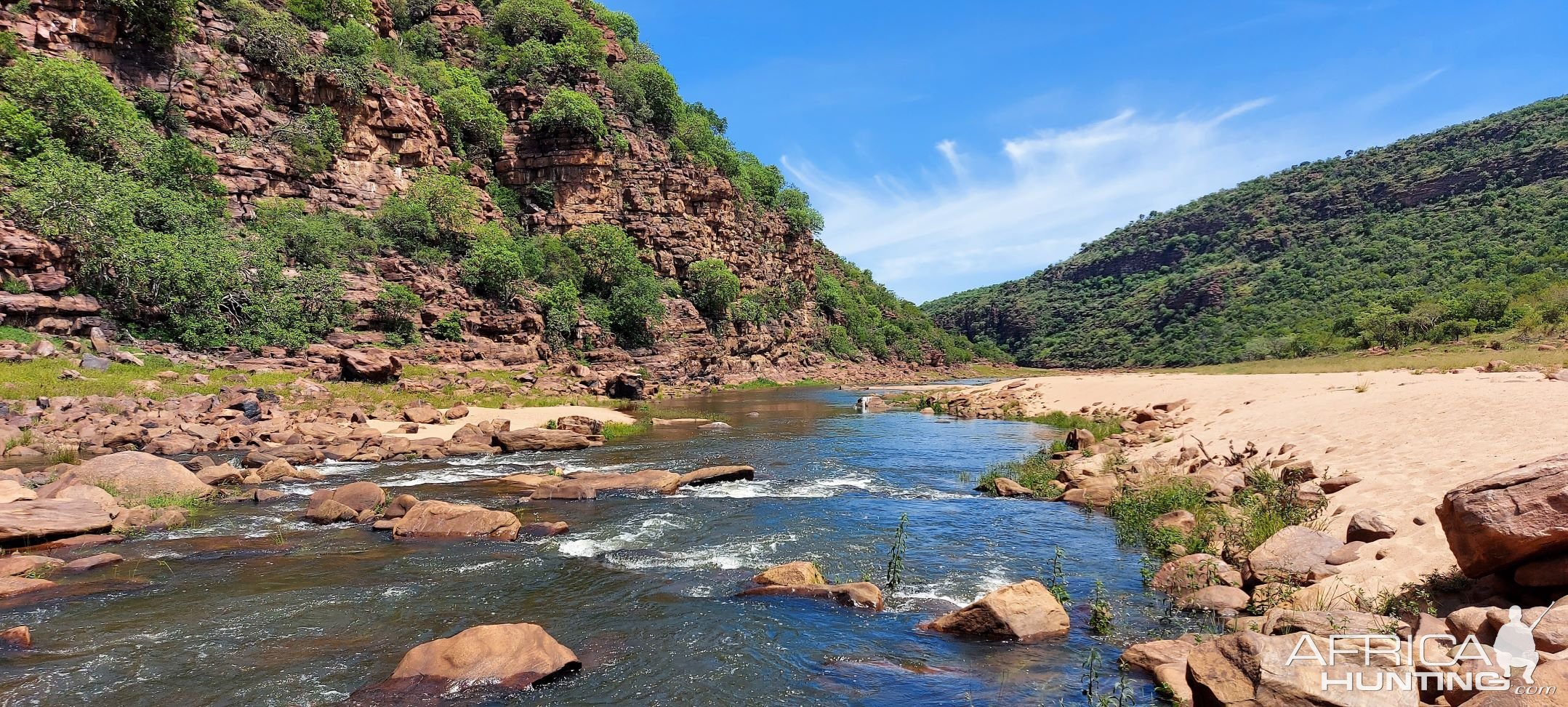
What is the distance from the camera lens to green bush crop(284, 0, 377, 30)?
2158 inches

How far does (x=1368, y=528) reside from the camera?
27.8 ft

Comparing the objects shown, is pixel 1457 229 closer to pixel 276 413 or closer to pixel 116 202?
pixel 276 413

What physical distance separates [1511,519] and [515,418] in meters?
30.0

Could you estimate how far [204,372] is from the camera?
29062 mm

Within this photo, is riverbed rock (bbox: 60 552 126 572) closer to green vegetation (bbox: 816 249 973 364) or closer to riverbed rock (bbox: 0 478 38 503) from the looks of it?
riverbed rock (bbox: 0 478 38 503)

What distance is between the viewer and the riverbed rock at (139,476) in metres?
13.8

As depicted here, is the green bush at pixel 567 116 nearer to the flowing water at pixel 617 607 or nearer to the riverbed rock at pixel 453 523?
the flowing water at pixel 617 607

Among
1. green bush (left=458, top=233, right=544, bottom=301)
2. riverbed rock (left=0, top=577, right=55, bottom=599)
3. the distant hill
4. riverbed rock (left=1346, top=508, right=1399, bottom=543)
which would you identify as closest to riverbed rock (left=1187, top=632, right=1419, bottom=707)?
riverbed rock (left=1346, top=508, right=1399, bottom=543)

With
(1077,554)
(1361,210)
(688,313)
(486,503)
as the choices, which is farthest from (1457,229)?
(486,503)

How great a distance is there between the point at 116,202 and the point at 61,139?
21.1 ft

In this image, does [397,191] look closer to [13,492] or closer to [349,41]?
[349,41]

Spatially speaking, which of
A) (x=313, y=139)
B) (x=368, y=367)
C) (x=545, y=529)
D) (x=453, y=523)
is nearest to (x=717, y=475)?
(x=545, y=529)

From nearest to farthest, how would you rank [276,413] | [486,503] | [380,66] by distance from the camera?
[486,503]
[276,413]
[380,66]

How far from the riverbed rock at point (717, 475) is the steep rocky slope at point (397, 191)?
29.3m
